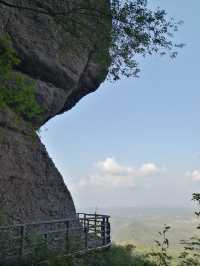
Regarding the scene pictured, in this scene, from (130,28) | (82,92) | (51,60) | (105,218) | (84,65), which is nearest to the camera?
(130,28)

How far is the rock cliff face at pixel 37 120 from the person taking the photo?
772 inches

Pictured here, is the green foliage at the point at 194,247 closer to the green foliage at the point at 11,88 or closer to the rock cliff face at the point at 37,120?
the green foliage at the point at 11,88

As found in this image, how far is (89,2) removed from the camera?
14227mm

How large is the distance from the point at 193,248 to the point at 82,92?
23.9 meters

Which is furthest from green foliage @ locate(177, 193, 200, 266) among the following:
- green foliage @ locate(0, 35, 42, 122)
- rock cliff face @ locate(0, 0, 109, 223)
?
rock cliff face @ locate(0, 0, 109, 223)

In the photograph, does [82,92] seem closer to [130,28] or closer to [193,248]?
[130,28]

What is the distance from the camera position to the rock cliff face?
19.6m

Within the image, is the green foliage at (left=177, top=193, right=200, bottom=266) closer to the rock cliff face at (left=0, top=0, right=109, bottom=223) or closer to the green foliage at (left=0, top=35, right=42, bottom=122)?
the green foliage at (left=0, top=35, right=42, bottom=122)

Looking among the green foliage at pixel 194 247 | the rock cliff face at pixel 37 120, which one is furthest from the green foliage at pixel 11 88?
the green foliage at pixel 194 247

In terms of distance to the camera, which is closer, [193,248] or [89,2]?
[193,248]

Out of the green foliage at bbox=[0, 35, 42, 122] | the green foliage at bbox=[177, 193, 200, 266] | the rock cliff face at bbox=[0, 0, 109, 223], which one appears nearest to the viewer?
the green foliage at bbox=[177, 193, 200, 266]

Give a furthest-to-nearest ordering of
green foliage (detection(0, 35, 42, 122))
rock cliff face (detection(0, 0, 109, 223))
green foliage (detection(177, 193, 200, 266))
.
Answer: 1. rock cliff face (detection(0, 0, 109, 223))
2. green foliage (detection(0, 35, 42, 122))
3. green foliage (detection(177, 193, 200, 266))

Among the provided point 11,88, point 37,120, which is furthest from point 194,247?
point 37,120

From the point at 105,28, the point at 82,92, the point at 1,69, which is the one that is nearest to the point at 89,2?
the point at 105,28
